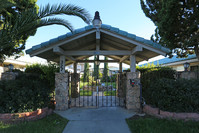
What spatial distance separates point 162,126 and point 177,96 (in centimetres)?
136

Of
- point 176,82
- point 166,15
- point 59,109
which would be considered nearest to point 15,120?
point 59,109

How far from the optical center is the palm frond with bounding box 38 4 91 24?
461 cm

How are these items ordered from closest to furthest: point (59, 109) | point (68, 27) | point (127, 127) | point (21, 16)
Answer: point (127, 127) → point (21, 16) → point (68, 27) → point (59, 109)

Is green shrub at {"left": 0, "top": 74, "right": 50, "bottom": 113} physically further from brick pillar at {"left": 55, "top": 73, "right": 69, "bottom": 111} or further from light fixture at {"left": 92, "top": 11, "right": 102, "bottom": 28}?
light fixture at {"left": 92, "top": 11, "right": 102, "bottom": 28}

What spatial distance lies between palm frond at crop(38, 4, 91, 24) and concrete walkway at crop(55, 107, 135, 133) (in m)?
4.15

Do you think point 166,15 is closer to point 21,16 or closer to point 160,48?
point 160,48

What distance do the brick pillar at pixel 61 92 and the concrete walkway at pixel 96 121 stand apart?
1.09 ft

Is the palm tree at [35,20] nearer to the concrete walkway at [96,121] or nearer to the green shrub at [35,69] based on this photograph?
the green shrub at [35,69]

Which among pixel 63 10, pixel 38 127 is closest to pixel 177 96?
pixel 38 127

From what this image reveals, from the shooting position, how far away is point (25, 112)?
4363mm

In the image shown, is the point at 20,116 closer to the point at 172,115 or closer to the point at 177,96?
the point at 172,115

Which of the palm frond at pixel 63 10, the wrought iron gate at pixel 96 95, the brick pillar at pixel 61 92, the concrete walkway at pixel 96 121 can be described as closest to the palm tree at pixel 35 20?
the palm frond at pixel 63 10

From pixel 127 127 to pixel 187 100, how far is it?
2506 millimetres

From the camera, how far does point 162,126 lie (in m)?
3.78
